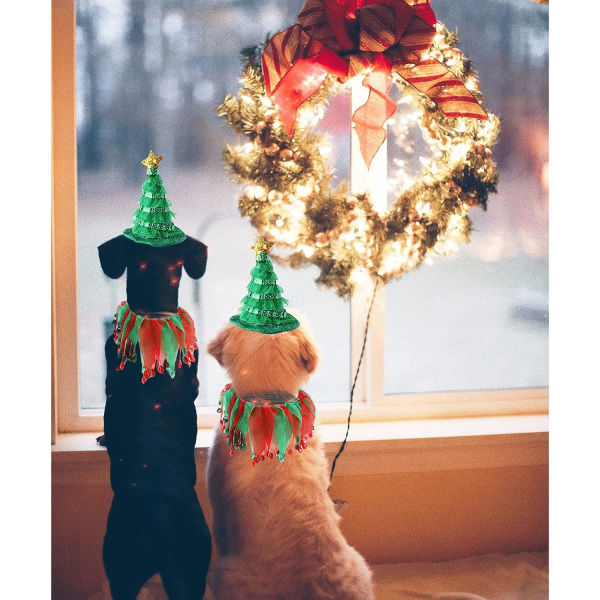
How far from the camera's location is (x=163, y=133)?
1640 mm

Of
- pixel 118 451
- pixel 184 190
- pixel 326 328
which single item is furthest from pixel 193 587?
pixel 184 190

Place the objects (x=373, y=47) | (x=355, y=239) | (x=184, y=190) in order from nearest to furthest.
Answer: (x=373, y=47) < (x=355, y=239) < (x=184, y=190)

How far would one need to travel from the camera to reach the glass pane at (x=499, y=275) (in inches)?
69.8

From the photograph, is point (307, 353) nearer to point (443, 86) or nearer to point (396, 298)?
point (396, 298)

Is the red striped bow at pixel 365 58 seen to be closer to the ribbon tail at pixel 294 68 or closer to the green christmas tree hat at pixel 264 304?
the ribbon tail at pixel 294 68

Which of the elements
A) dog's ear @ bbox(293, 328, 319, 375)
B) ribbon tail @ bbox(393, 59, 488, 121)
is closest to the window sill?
dog's ear @ bbox(293, 328, 319, 375)

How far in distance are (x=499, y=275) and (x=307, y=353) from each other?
2.67 ft

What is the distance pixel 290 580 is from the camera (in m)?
1.24

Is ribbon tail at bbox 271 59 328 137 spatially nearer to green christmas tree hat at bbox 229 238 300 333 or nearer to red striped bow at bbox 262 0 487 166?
red striped bow at bbox 262 0 487 166

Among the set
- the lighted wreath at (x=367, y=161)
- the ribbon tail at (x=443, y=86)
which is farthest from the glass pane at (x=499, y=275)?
the ribbon tail at (x=443, y=86)

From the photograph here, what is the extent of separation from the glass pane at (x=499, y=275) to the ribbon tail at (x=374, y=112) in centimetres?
47

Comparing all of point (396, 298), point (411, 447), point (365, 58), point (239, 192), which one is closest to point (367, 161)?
point (365, 58)
